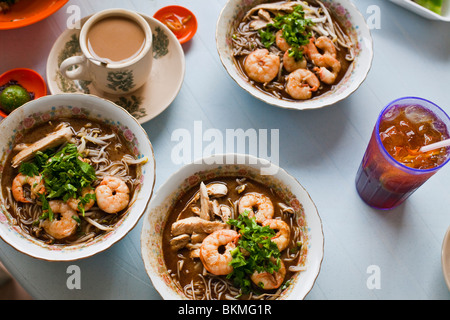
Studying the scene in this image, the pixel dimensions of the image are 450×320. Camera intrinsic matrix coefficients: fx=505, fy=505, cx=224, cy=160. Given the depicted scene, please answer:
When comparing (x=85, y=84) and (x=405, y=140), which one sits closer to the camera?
(x=405, y=140)

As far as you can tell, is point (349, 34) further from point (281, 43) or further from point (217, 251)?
point (217, 251)

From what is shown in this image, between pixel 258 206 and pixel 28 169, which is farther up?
pixel 28 169

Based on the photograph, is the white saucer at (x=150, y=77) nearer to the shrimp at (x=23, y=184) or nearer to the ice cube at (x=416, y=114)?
the shrimp at (x=23, y=184)

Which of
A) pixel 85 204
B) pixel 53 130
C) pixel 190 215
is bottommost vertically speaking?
pixel 190 215

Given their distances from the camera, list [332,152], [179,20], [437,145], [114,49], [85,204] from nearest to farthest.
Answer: [437,145]
[85,204]
[114,49]
[332,152]
[179,20]

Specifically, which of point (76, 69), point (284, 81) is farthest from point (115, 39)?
point (284, 81)

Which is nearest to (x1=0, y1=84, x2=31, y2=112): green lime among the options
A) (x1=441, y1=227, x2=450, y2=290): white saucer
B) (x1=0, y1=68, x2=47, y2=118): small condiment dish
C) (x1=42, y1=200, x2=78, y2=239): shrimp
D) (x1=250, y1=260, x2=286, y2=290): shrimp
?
(x1=0, y1=68, x2=47, y2=118): small condiment dish

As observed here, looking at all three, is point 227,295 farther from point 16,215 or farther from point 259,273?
point 16,215

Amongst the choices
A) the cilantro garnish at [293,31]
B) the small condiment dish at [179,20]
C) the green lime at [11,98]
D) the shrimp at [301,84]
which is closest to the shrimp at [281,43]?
the cilantro garnish at [293,31]
